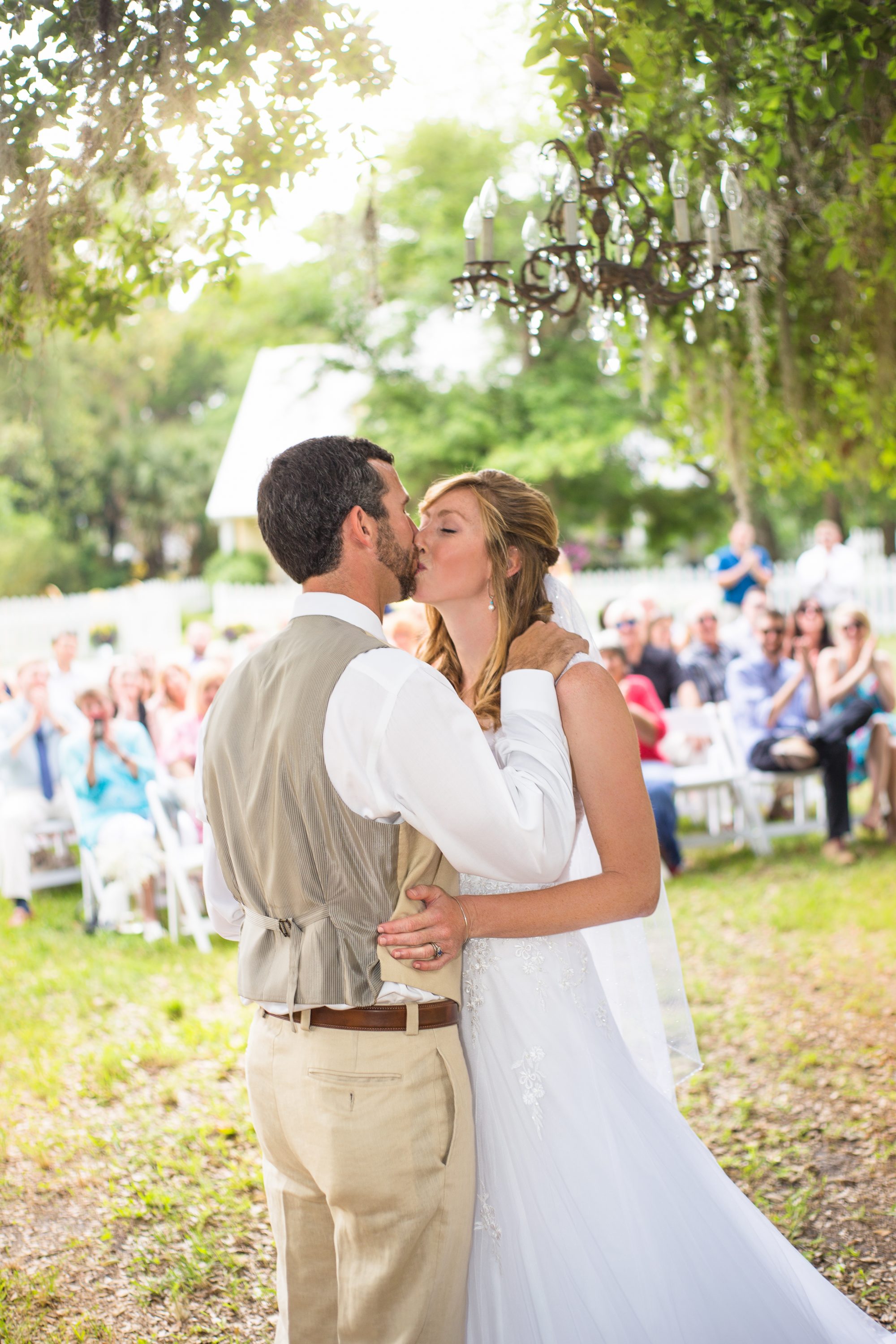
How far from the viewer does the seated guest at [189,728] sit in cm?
769

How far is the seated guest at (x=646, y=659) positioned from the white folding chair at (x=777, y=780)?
42 centimetres

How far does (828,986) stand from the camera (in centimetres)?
562

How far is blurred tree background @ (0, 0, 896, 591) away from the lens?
150 inches

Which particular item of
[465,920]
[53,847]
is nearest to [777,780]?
[53,847]

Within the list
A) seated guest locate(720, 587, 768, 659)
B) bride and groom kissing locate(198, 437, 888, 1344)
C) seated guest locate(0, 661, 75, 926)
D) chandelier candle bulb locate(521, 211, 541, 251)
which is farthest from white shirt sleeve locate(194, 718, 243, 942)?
seated guest locate(720, 587, 768, 659)

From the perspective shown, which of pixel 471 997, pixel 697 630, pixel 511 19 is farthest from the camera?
pixel 697 630

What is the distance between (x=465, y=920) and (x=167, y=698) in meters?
6.61

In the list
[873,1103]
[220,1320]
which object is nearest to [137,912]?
[220,1320]

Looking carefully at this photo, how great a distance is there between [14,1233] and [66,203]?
3411mm

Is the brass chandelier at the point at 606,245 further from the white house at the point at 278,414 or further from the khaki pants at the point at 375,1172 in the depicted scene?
the white house at the point at 278,414

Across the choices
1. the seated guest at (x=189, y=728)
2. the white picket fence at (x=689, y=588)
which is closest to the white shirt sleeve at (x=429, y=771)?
the seated guest at (x=189, y=728)

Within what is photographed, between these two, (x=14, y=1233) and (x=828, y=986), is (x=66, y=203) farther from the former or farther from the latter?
(x=828, y=986)

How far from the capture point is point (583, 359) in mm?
20828

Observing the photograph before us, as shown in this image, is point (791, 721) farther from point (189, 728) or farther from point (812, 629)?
point (189, 728)
